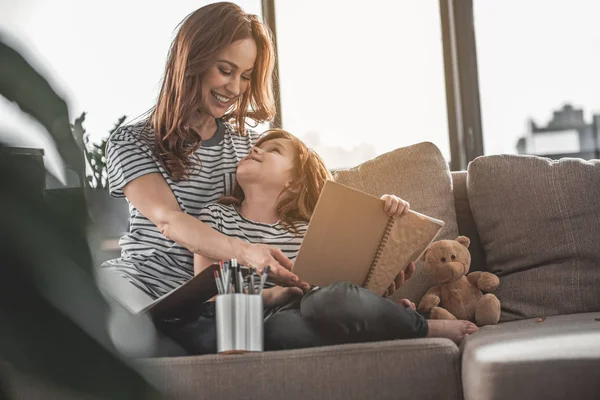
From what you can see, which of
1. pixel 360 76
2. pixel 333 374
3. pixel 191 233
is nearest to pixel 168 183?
pixel 191 233

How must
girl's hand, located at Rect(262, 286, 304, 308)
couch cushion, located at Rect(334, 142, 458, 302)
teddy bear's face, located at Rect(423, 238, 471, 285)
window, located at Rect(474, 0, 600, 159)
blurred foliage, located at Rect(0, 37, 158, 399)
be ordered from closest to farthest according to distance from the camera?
blurred foliage, located at Rect(0, 37, 158, 399)
girl's hand, located at Rect(262, 286, 304, 308)
teddy bear's face, located at Rect(423, 238, 471, 285)
couch cushion, located at Rect(334, 142, 458, 302)
window, located at Rect(474, 0, 600, 159)

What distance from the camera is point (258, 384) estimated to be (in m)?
1.25

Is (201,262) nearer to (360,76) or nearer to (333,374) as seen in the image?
(333,374)

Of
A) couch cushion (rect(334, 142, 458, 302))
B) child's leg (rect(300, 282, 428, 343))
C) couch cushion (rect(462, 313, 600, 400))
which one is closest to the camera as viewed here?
couch cushion (rect(462, 313, 600, 400))

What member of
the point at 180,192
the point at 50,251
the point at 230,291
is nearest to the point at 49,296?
the point at 50,251

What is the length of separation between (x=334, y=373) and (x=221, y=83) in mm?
883

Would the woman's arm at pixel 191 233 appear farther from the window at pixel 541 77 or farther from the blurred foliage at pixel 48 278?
the window at pixel 541 77

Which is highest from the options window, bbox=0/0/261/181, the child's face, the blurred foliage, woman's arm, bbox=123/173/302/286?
window, bbox=0/0/261/181

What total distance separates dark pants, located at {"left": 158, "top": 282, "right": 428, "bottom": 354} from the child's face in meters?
0.49

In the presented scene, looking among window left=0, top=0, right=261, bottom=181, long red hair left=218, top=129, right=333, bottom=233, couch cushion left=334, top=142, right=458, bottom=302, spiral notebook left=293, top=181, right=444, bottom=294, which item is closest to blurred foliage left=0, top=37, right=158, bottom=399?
window left=0, top=0, right=261, bottom=181

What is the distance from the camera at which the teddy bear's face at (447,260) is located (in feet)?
5.95

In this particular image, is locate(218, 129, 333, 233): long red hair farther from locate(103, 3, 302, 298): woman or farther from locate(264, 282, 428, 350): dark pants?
locate(264, 282, 428, 350): dark pants

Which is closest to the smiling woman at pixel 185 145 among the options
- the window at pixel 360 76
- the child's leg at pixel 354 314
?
the child's leg at pixel 354 314

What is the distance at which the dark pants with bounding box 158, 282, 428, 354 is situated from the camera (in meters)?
1.36
